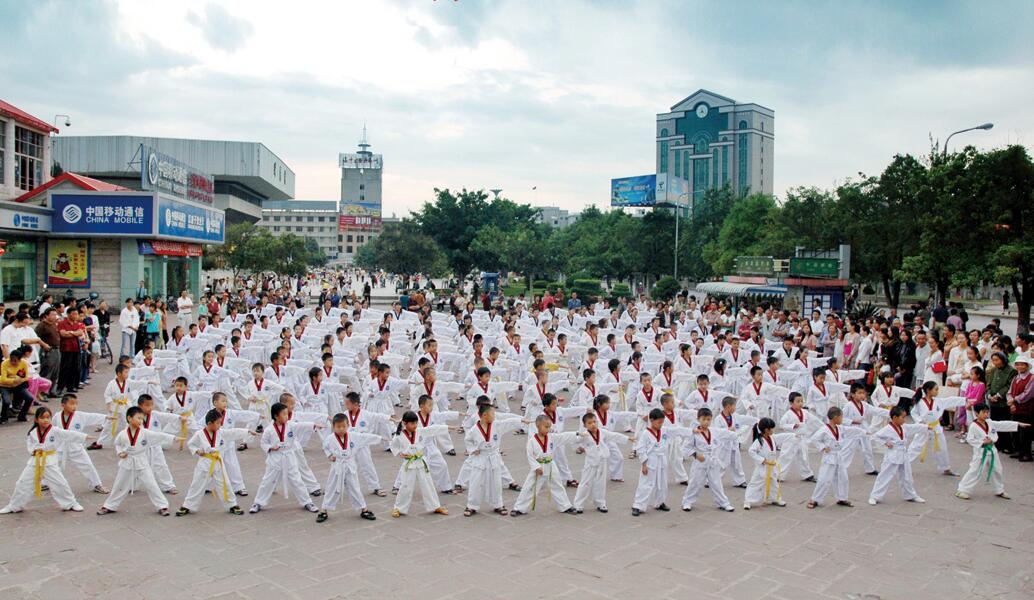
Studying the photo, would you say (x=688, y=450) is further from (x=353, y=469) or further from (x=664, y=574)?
(x=353, y=469)

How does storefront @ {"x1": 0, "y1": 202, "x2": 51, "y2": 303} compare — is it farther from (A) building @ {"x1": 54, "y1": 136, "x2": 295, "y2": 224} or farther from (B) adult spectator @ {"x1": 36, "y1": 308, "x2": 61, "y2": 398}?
(A) building @ {"x1": 54, "y1": 136, "x2": 295, "y2": 224}

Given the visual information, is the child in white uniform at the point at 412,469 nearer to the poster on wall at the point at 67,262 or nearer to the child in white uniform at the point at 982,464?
the child in white uniform at the point at 982,464

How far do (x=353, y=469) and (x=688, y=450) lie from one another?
3846 millimetres

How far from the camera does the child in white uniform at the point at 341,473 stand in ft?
26.7

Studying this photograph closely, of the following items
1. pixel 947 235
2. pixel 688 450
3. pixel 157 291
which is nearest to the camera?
pixel 688 450

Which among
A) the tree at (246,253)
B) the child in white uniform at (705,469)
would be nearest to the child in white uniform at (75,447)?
the child in white uniform at (705,469)

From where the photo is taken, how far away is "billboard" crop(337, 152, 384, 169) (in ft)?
465

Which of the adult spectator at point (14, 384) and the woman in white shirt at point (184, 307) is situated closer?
the adult spectator at point (14, 384)

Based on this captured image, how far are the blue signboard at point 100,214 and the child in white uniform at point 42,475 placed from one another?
19346 mm

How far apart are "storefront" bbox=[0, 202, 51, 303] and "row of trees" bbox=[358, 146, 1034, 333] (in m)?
19.4

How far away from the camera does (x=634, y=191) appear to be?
68.6m

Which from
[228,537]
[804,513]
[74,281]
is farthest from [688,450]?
[74,281]

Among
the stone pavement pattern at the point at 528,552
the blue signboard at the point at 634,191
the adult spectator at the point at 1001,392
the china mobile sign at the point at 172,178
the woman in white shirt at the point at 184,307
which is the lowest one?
the stone pavement pattern at the point at 528,552

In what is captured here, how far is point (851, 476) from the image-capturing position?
1009cm
